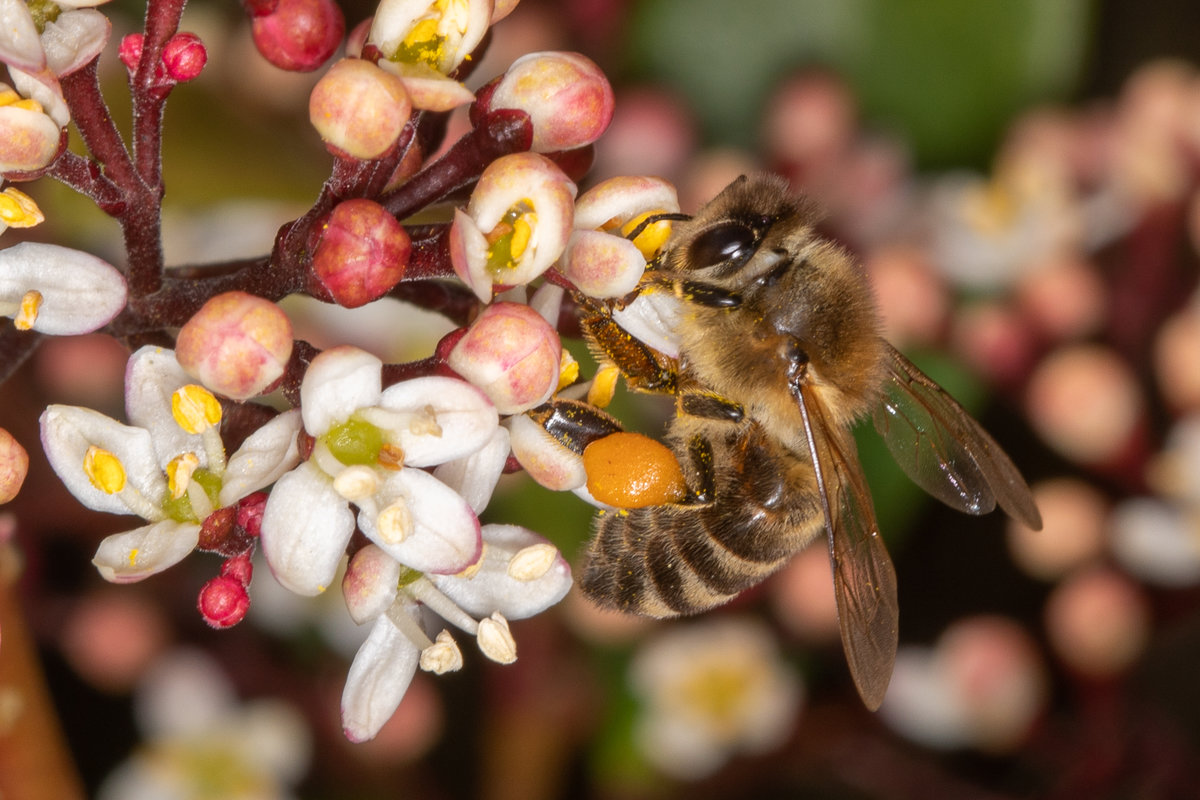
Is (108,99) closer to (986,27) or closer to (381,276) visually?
(381,276)

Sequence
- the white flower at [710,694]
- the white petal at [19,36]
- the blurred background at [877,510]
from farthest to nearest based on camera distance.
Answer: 1. the white flower at [710,694]
2. the blurred background at [877,510]
3. the white petal at [19,36]

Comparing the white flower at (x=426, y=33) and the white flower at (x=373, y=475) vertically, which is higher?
the white flower at (x=426, y=33)

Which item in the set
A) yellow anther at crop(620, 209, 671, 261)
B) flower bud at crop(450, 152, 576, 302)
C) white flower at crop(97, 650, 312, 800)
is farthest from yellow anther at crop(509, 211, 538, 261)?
white flower at crop(97, 650, 312, 800)

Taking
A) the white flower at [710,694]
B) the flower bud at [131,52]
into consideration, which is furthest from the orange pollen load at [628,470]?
the white flower at [710,694]

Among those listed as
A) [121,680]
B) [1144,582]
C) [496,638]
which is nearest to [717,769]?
[1144,582]

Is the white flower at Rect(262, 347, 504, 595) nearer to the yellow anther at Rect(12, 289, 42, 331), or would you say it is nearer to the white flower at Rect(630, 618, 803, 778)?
the yellow anther at Rect(12, 289, 42, 331)

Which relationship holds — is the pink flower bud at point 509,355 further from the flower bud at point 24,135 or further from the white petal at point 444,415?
the flower bud at point 24,135

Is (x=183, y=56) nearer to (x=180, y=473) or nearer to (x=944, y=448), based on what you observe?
(x=180, y=473)
